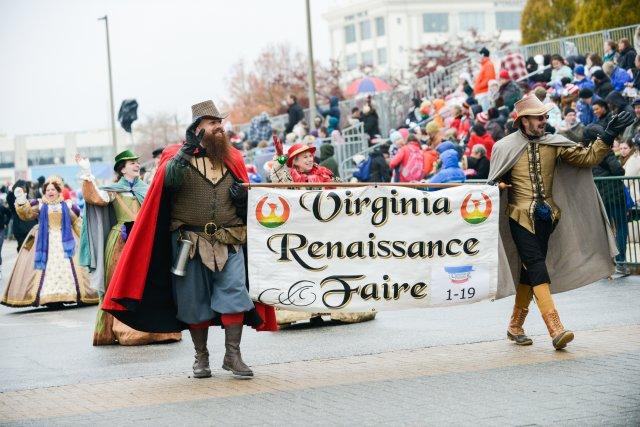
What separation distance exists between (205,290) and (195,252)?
11.4 inches

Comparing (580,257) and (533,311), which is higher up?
(580,257)

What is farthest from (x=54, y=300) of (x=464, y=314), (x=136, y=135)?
(x=136, y=135)

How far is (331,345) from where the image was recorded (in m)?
10.4

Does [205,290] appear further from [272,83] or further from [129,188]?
[272,83]

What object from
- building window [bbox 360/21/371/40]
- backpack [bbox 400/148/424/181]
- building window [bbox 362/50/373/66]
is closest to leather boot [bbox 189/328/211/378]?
backpack [bbox 400/148/424/181]

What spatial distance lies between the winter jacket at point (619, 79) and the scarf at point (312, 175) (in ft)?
33.2

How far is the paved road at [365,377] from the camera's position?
23.1ft

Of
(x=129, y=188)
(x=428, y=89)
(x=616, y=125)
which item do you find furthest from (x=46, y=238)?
(x=428, y=89)

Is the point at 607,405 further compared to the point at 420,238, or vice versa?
the point at 420,238

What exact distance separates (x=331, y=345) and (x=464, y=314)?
225 cm

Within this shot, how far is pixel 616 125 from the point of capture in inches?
364

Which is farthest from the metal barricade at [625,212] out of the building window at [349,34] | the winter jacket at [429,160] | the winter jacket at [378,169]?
the building window at [349,34]

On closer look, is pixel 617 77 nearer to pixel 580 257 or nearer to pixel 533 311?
pixel 533 311

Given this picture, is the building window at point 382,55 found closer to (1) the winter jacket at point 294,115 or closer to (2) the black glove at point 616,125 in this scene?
(1) the winter jacket at point 294,115
